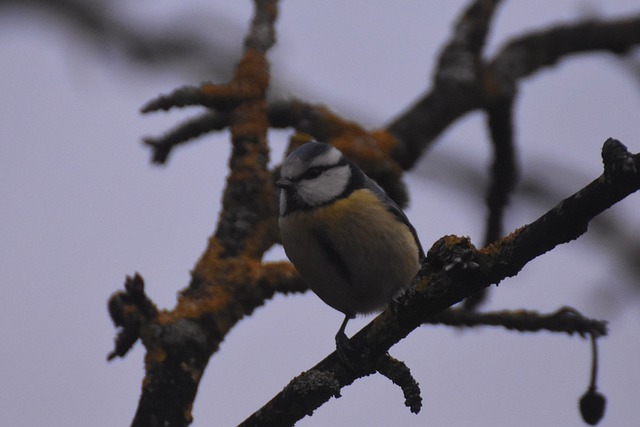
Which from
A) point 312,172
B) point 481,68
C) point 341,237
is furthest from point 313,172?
point 481,68

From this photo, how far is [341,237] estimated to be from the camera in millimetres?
3100

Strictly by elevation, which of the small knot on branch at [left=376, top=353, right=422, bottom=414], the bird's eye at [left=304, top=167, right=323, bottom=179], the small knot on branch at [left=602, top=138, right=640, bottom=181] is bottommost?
the small knot on branch at [left=602, top=138, right=640, bottom=181]

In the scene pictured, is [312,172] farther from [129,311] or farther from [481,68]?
[481,68]

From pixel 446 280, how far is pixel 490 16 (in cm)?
288

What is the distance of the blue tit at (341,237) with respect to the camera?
3.09 metres

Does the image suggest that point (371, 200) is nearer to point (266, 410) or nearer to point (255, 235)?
point (255, 235)

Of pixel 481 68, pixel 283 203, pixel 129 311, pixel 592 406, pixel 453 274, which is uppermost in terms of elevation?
pixel 481 68

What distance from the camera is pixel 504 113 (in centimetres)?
436

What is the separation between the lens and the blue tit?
309 cm

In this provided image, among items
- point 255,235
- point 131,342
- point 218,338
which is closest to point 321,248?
point 255,235

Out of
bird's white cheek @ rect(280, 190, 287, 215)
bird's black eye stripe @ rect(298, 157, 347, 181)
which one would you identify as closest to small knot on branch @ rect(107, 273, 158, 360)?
bird's white cheek @ rect(280, 190, 287, 215)

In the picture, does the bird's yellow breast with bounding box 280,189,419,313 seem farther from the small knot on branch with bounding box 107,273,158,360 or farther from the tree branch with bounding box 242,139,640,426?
the tree branch with bounding box 242,139,640,426

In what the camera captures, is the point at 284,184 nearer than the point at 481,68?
Yes

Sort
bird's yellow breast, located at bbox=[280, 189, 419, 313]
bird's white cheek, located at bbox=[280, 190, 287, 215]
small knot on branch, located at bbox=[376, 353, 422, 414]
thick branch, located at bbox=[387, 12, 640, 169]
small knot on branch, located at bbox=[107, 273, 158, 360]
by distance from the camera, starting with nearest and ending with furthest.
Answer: small knot on branch, located at bbox=[376, 353, 422, 414]
small knot on branch, located at bbox=[107, 273, 158, 360]
bird's yellow breast, located at bbox=[280, 189, 419, 313]
bird's white cheek, located at bbox=[280, 190, 287, 215]
thick branch, located at bbox=[387, 12, 640, 169]
